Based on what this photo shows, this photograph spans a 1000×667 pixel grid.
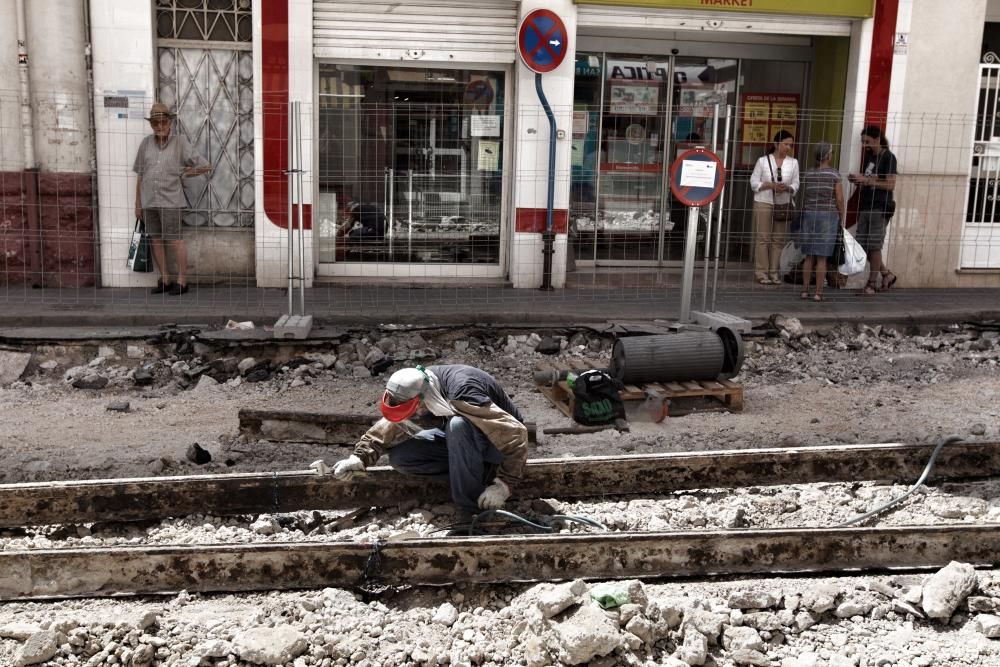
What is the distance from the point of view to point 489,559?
213 inches

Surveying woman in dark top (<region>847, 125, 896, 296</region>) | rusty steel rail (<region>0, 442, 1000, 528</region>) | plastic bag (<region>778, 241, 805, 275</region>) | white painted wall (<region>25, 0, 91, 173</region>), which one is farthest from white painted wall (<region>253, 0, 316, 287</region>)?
woman in dark top (<region>847, 125, 896, 296</region>)

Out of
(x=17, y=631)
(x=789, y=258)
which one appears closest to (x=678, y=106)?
(x=789, y=258)

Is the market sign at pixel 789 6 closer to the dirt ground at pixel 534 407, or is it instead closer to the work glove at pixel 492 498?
the dirt ground at pixel 534 407

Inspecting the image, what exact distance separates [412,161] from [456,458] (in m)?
7.29

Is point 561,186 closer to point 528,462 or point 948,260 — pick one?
point 948,260

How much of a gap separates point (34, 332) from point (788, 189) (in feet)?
28.2

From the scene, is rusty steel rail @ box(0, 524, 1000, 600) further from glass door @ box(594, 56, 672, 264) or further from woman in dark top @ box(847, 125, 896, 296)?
glass door @ box(594, 56, 672, 264)

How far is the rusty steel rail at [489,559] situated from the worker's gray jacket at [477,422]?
0.76m

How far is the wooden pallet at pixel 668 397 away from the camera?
8453mm

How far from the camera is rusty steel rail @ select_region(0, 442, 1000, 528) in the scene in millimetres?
6121

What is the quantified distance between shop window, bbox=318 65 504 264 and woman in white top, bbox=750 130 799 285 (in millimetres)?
3222

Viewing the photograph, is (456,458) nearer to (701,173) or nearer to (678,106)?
(701,173)

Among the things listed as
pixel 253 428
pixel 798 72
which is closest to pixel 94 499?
pixel 253 428

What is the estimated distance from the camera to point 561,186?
1267 centimetres
